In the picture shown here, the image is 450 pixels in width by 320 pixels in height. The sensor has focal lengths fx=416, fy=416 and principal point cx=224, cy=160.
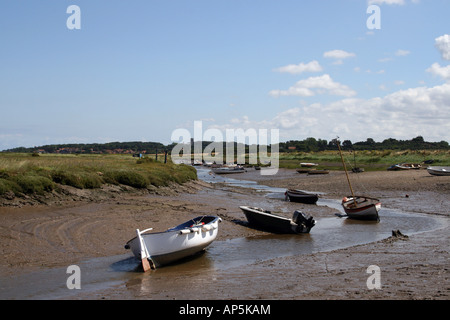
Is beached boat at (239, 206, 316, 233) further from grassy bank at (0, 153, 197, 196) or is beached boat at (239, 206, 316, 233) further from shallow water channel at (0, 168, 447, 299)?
grassy bank at (0, 153, 197, 196)

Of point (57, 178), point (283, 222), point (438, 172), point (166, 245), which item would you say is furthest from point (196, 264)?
point (438, 172)

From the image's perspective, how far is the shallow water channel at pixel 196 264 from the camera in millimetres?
10242

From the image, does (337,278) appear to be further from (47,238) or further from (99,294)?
(47,238)

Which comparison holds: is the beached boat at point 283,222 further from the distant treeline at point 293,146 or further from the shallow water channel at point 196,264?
the distant treeline at point 293,146

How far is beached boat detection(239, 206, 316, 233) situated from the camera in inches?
748

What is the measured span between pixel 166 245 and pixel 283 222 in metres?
7.77

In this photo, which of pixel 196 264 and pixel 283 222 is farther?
pixel 283 222

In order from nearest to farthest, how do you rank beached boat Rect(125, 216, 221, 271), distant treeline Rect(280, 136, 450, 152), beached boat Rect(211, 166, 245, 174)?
1. beached boat Rect(125, 216, 221, 271)
2. beached boat Rect(211, 166, 245, 174)
3. distant treeline Rect(280, 136, 450, 152)

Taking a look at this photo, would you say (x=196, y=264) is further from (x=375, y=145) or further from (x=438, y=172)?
(x=375, y=145)

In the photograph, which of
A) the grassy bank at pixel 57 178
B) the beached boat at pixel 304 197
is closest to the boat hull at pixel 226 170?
the grassy bank at pixel 57 178

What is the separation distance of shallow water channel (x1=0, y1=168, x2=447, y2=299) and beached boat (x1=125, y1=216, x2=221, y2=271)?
0.31m

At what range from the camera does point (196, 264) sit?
13.4 metres

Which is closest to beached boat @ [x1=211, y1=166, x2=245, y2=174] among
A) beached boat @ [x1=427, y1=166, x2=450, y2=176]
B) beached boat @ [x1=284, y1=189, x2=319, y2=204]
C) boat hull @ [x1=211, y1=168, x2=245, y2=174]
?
boat hull @ [x1=211, y1=168, x2=245, y2=174]

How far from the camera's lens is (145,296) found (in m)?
9.76
